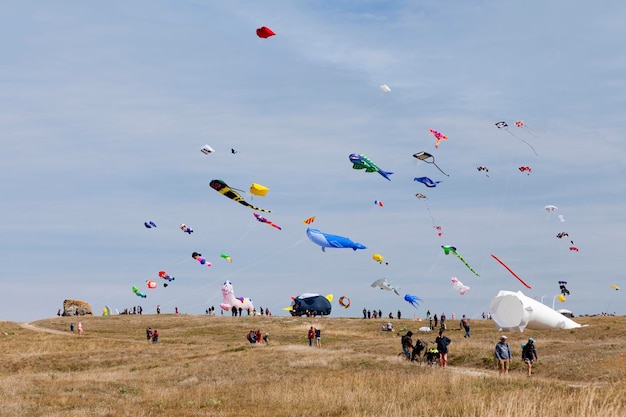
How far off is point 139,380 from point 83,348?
31.5m

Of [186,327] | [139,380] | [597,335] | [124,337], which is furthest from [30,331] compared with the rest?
[597,335]

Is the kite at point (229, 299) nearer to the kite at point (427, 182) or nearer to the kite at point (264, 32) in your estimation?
the kite at point (427, 182)

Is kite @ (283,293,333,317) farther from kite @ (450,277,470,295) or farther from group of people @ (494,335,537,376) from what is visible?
group of people @ (494,335,537,376)

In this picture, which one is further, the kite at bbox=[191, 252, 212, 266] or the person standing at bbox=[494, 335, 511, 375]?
the kite at bbox=[191, 252, 212, 266]

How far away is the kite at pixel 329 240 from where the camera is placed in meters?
51.4

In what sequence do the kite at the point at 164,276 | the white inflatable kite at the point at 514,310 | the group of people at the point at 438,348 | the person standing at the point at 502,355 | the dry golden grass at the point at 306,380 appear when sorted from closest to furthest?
the dry golden grass at the point at 306,380
the person standing at the point at 502,355
the group of people at the point at 438,348
the white inflatable kite at the point at 514,310
the kite at the point at 164,276

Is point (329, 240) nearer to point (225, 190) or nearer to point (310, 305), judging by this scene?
point (225, 190)

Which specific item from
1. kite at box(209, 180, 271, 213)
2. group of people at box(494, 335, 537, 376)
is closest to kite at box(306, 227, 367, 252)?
kite at box(209, 180, 271, 213)

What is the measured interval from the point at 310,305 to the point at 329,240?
4673cm

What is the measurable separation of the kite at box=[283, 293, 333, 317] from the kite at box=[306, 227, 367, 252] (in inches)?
1803

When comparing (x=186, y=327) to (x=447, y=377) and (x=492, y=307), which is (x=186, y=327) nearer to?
(x=492, y=307)

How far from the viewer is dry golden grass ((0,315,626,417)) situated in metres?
19.8

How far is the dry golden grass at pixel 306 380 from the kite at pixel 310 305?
2168 cm

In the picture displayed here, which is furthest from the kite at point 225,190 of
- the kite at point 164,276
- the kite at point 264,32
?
the kite at point 164,276
